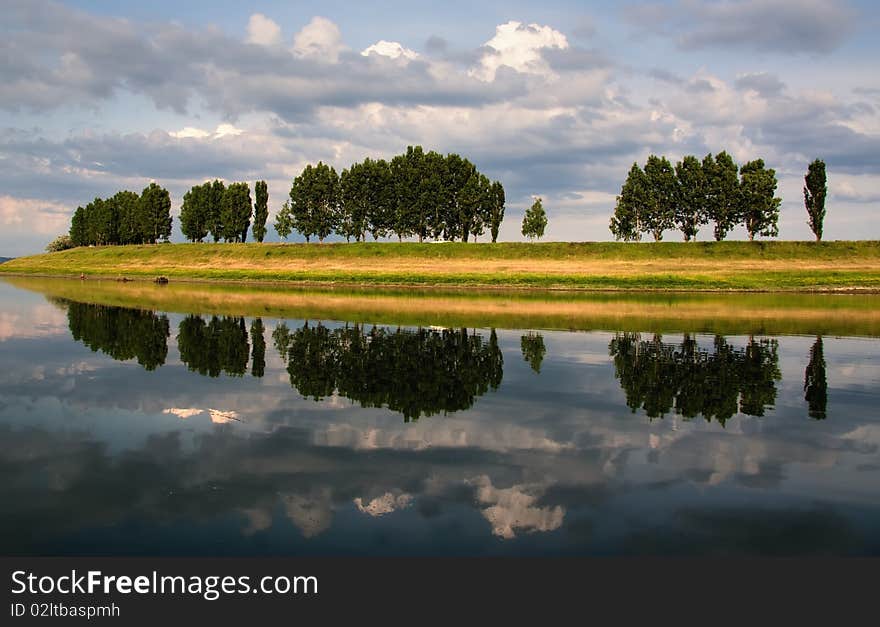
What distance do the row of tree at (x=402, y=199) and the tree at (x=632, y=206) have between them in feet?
77.8

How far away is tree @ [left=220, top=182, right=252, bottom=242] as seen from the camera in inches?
6029

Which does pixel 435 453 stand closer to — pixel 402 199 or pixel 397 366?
pixel 397 366

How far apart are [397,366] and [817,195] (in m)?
114

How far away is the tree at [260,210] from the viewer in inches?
5955

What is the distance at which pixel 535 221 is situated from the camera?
6097 inches

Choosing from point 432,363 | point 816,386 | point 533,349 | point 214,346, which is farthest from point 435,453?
point 214,346

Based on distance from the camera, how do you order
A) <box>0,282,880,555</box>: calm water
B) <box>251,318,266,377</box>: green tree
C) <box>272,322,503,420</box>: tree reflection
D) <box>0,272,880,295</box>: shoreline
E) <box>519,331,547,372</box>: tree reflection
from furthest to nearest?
<box>0,272,880,295</box>: shoreline, <box>519,331,547,372</box>: tree reflection, <box>251,318,266,377</box>: green tree, <box>272,322,503,420</box>: tree reflection, <box>0,282,880,555</box>: calm water

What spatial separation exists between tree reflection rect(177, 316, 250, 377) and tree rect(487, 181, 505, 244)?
95.3m

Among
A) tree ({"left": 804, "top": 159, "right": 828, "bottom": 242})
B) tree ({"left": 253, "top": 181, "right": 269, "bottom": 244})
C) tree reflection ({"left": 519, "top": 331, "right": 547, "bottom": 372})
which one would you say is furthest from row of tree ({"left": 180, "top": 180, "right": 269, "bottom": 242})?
tree reflection ({"left": 519, "top": 331, "right": 547, "bottom": 372})

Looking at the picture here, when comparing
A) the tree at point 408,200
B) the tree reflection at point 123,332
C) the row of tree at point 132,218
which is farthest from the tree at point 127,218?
the tree reflection at point 123,332

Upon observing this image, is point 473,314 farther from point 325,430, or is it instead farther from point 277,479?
point 277,479

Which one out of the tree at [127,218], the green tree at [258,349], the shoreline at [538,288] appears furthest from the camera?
the tree at [127,218]

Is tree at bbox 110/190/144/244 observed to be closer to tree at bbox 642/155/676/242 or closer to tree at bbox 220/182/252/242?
tree at bbox 220/182/252/242

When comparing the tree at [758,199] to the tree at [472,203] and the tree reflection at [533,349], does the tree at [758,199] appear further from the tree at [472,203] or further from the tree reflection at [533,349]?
the tree reflection at [533,349]
